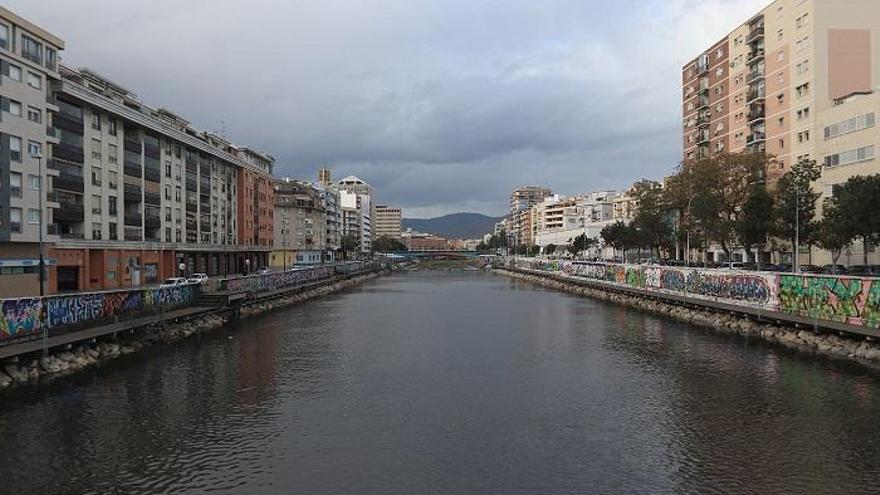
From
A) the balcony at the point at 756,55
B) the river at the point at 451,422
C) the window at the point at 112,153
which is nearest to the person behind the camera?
the river at the point at 451,422

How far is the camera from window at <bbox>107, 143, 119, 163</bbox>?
2832 inches

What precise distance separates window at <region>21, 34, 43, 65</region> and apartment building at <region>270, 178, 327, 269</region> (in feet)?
282

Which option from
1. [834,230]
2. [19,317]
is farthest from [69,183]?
[834,230]

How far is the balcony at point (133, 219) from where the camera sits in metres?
75.9

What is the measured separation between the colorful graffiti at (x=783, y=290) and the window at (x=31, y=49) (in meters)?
61.2

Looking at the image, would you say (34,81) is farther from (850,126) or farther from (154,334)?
(850,126)

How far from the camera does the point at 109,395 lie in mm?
27000

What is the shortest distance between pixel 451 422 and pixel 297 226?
138153 mm

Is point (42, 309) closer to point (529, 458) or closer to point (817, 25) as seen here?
point (529, 458)

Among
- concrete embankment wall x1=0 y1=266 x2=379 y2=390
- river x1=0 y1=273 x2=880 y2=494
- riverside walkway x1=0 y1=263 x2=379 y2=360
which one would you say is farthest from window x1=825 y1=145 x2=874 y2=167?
riverside walkway x1=0 y1=263 x2=379 y2=360

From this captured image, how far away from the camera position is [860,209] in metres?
53.7

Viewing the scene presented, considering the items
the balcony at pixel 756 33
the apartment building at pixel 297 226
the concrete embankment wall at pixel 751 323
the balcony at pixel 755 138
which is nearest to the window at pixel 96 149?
the concrete embankment wall at pixel 751 323

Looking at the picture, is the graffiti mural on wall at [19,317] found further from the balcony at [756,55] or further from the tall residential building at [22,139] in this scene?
the balcony at [756,55]

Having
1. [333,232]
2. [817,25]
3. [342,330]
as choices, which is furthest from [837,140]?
[333,232]
